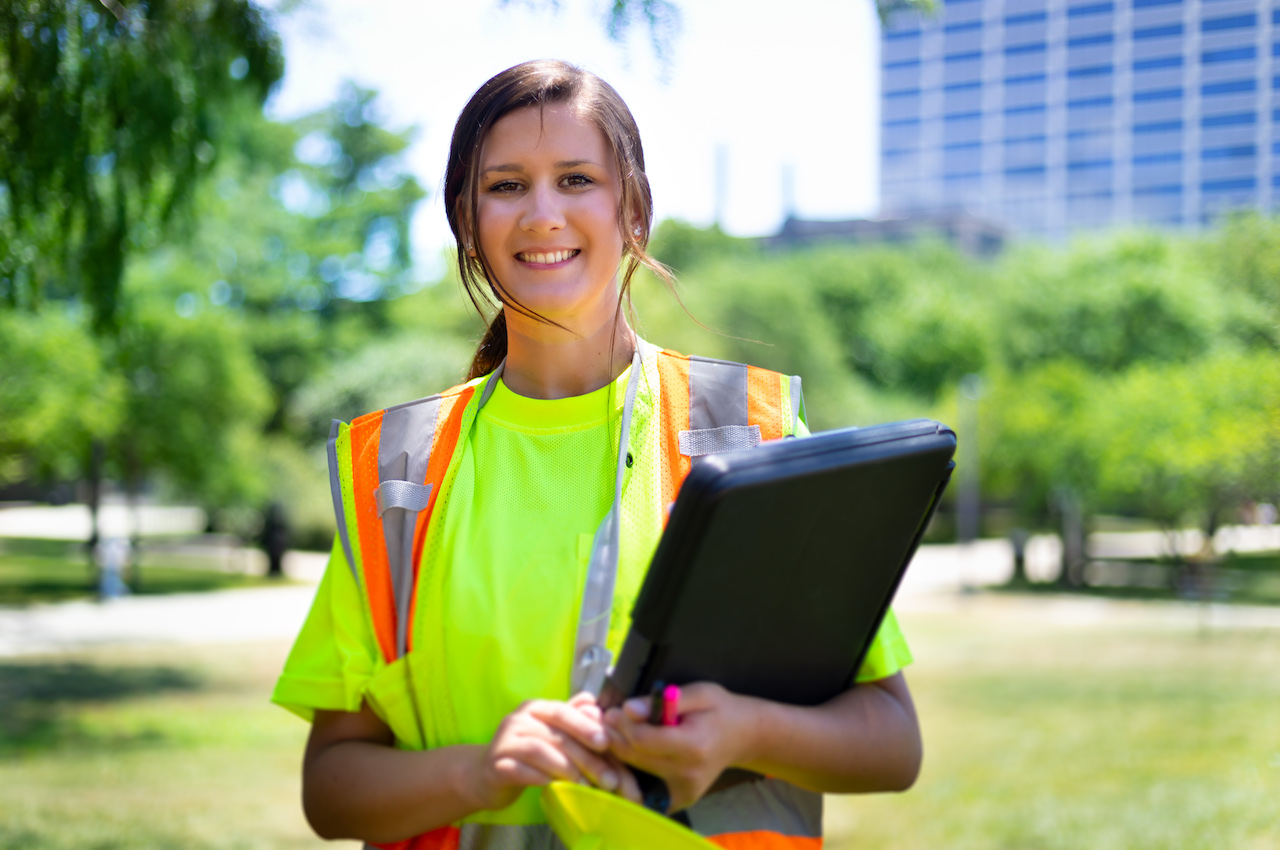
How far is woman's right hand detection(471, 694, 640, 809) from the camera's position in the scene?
983mm

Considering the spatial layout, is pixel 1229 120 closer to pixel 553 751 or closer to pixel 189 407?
pixel 553 751

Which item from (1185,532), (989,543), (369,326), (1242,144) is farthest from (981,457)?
(1242,144)

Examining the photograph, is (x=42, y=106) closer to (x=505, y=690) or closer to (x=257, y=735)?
(x=505, y=690)

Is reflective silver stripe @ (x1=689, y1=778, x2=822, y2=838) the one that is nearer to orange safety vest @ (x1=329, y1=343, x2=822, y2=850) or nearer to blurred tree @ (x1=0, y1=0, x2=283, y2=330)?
orange safety vest @ (x1=329, y1=343, x2=822, y2=850)

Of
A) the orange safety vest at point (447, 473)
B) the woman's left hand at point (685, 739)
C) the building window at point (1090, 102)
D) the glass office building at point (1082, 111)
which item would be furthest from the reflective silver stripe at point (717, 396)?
the building window at point (1090, 102)

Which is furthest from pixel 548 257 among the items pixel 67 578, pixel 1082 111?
pixel 1082 111

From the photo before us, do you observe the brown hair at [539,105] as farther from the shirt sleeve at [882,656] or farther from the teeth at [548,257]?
the shirt sleeve at [882,656]

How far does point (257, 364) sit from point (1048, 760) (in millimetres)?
22331

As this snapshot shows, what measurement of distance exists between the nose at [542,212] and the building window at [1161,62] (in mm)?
4430

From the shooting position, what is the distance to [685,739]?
958 mm

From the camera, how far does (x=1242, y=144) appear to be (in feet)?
13.8

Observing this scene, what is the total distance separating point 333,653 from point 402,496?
0.68ft

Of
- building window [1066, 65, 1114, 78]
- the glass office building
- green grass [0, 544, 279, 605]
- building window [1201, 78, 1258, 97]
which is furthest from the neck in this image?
building window [1066, 65, 1114, 78]

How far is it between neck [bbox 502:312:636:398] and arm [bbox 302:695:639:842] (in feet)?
1.39
